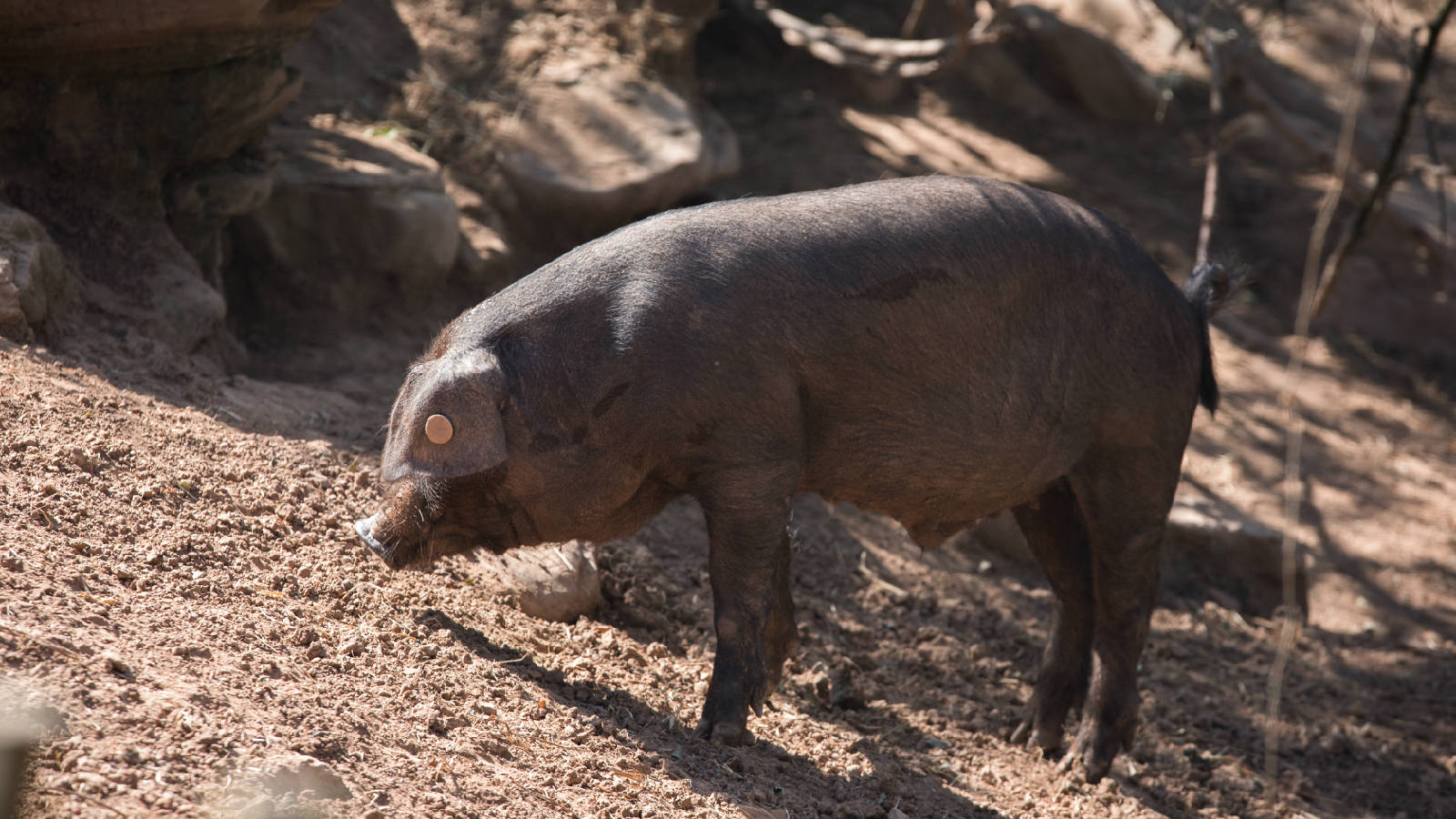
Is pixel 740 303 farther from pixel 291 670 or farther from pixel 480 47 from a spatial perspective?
pixel 480 47

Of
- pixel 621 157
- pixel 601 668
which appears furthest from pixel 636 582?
pixel 621 157

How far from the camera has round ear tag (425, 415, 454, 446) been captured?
3.64 metres

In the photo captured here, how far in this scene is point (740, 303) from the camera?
12.6 ft

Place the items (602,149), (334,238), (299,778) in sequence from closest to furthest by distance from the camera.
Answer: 1. (299,778)
2. (334,238)
3. (602,149)

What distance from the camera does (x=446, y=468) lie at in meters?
3.71

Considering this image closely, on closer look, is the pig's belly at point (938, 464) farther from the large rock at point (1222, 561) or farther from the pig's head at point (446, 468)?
the large rock at point (1222, 561)

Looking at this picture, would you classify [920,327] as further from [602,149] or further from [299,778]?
[602,149]

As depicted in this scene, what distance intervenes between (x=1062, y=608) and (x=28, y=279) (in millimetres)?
4093

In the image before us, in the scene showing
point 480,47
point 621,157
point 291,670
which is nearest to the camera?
point 291,670

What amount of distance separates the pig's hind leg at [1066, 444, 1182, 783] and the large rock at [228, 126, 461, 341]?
3704 mm

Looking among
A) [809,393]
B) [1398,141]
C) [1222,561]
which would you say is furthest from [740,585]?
[1398,141]

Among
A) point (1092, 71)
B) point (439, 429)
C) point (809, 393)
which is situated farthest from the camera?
point (1092, 71)

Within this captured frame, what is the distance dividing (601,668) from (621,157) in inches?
155

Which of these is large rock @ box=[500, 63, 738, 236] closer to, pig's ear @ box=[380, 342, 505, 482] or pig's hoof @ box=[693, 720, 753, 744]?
pig's ear @ box=[380, 342, 505, 482]
